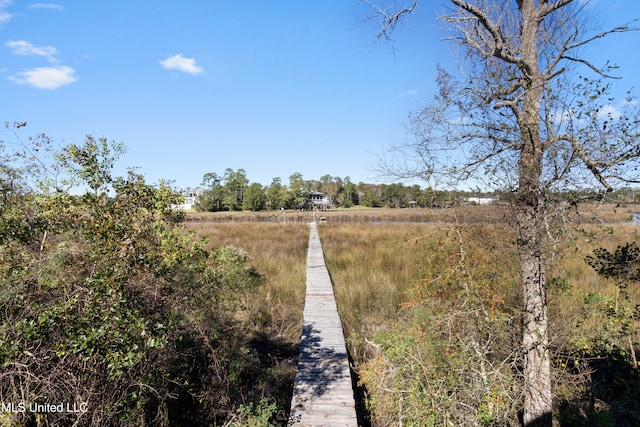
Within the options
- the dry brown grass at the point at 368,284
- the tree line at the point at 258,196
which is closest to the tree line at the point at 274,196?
the tree line at the point at 258,196

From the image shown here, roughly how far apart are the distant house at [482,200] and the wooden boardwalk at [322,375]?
257 centimetres

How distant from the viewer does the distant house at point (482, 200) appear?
3348mm

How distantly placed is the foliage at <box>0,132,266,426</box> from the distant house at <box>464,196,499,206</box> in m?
3.05

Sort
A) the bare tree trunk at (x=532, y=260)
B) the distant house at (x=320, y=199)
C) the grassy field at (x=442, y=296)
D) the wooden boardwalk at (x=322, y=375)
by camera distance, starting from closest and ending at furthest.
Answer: the bare tree trunk at (x=532, y=260) < the grassy field at (x=442, y=296) < the wooden boardwalk at (x=322, y=375) < the distant house at (x=320, y=199)

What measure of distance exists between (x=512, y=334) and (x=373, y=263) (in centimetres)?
694

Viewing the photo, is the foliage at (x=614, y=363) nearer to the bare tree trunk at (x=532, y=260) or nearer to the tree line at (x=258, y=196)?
the bare tree trunk at (x=532, y=260)

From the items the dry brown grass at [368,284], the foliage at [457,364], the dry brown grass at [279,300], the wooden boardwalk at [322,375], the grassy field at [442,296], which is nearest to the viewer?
the foliage at [457,364]

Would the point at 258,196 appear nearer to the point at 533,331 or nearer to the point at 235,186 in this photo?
the point at 235,186

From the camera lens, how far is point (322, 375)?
13.8 ft

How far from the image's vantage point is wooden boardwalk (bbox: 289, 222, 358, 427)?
3393mm

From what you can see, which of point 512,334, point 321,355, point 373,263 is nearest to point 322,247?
point 373,263

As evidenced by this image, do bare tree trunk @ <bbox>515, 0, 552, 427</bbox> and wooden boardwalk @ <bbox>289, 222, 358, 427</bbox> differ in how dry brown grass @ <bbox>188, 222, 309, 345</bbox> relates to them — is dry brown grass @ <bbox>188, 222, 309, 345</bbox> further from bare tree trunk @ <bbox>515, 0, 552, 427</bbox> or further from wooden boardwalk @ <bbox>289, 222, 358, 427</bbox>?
bare tree trunk @ <bbox>515, 0, 552, 427</bbox>

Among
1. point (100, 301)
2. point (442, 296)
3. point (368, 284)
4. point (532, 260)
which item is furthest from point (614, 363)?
point (100, 301)

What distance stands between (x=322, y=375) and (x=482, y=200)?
9.48 ft
